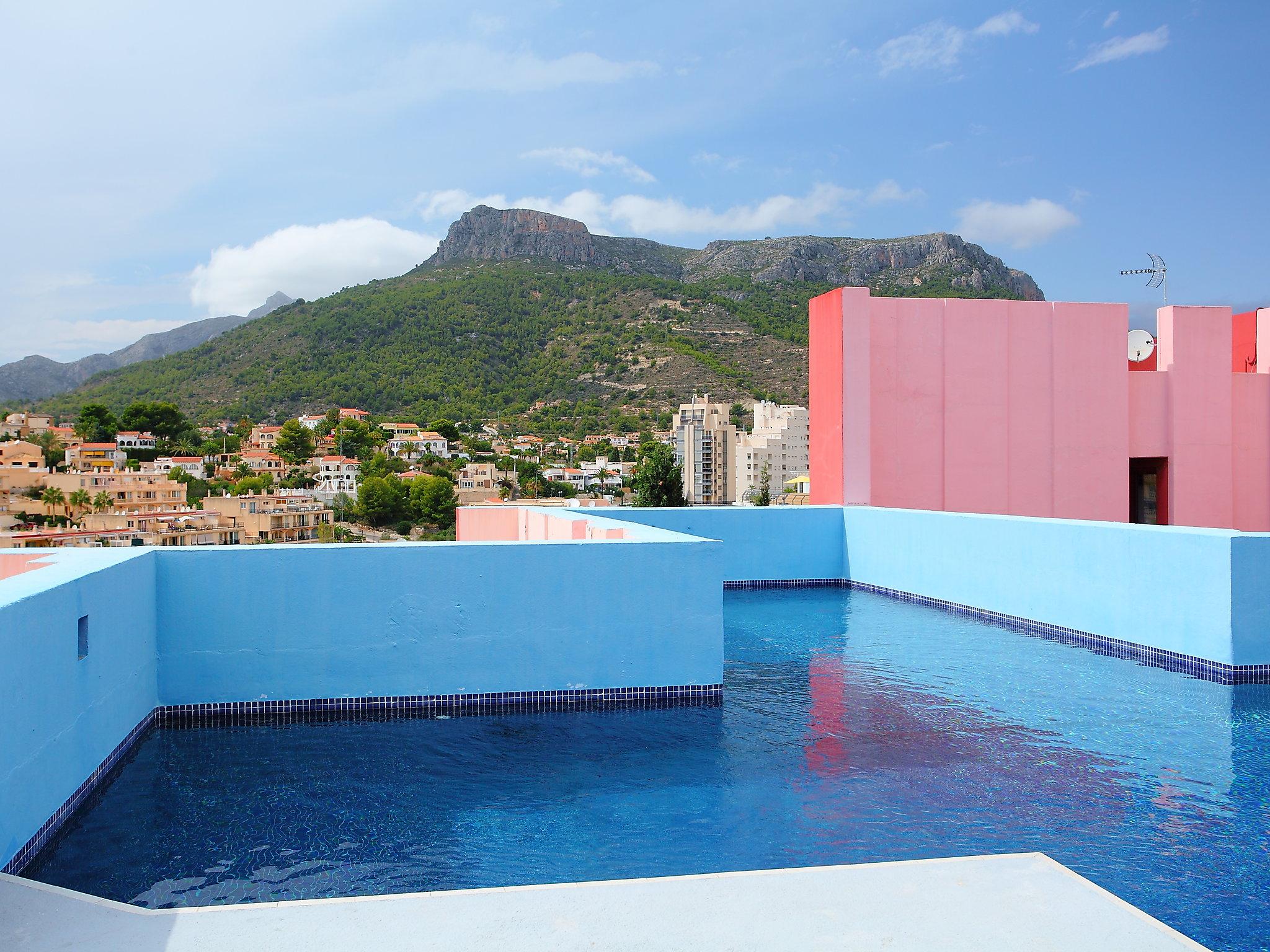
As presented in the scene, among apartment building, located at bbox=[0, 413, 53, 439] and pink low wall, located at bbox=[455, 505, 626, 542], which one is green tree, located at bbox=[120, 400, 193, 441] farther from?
pink low wall, located at bbox=[455, 505, 626, 542]

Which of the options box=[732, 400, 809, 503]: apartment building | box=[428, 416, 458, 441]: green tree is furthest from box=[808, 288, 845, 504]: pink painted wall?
box=[428, 416, 458, 441]: green tree

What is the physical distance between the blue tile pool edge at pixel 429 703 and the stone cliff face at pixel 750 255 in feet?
182

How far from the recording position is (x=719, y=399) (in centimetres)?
6359

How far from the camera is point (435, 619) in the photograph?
557 centimetres

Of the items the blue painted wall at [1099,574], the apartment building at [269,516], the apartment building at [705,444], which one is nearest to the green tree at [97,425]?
the apartment building at [269,516]

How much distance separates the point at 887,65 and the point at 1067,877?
23.6m

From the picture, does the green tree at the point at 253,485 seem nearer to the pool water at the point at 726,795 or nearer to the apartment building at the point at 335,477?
the apartment building at the point at 335,477

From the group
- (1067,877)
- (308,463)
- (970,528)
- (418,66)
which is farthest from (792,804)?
(308,463)

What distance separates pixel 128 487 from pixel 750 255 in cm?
4668

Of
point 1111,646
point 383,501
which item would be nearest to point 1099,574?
point 1111,646

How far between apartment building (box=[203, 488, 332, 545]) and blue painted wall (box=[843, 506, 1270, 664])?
167 ft

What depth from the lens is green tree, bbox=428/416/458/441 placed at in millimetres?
63688

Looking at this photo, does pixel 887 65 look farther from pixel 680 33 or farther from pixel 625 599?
pixel 625 599

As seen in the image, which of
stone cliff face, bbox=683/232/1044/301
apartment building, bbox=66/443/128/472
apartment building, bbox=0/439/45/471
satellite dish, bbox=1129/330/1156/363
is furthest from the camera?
apartment building, bbox=0/439/45/471
